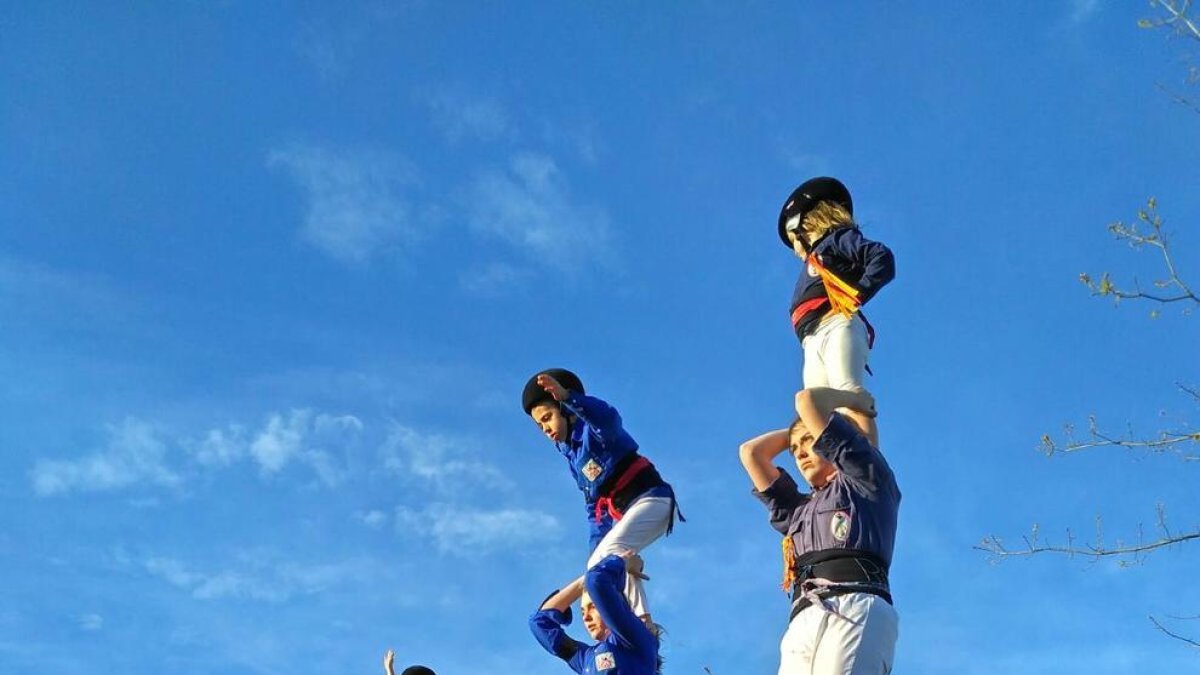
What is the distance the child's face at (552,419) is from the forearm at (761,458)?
228 centimetres

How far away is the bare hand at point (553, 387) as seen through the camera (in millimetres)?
7176

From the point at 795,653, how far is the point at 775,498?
86 centimetres

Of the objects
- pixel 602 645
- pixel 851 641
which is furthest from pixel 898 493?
pixel 602 645

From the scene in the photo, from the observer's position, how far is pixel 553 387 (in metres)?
7.21

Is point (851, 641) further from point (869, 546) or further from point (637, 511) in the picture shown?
point (637, 511)

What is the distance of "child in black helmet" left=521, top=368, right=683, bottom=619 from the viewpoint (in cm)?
718

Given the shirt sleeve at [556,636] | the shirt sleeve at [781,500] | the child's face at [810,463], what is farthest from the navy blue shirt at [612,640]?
the child's face at [810,463]

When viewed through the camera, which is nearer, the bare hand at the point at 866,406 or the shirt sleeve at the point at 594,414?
the bare hand at the point at 866,406

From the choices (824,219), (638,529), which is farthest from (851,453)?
(638,529)

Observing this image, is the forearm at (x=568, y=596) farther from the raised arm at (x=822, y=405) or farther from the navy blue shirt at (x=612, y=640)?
the raised arm at (x=822, y=405)

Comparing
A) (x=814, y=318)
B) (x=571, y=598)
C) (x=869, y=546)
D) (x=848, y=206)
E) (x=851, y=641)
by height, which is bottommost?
(x=851, y=641)

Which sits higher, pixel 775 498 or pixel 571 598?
pixel 571 598

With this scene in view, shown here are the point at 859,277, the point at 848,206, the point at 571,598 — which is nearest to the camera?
the point at 859,277

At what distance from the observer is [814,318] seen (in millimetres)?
6105
